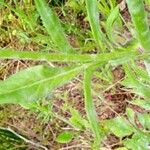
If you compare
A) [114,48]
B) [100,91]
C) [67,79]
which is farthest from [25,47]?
[67,79]

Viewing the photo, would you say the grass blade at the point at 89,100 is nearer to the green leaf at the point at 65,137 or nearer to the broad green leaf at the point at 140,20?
the broad green leaf at the point at 140,20

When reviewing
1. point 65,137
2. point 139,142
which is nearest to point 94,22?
point 139,142

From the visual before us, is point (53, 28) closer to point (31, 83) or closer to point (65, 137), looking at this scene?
point (31, 83)

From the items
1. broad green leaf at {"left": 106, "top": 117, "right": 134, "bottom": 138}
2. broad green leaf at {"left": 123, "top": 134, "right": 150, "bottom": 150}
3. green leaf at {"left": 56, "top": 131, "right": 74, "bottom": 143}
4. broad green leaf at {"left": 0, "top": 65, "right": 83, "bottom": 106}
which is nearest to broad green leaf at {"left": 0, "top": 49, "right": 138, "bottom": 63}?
broad green leaf at {"left": 0, "top": 65, "right": 83, "bottom": 106}

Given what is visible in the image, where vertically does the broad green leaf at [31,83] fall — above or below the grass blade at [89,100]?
above

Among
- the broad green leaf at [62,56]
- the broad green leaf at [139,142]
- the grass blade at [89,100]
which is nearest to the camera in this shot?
the broad green leaf at [62,56]

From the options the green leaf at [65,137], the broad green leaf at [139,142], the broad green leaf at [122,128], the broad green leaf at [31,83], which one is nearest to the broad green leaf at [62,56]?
the broad green leaf at [31,83]

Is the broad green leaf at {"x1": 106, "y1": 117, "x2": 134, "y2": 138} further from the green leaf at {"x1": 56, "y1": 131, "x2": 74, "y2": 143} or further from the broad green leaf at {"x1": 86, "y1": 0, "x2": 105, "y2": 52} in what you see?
the broad green leaf at {"x1": 86, "y1": 0, "x2": 105, "y2": 52}
